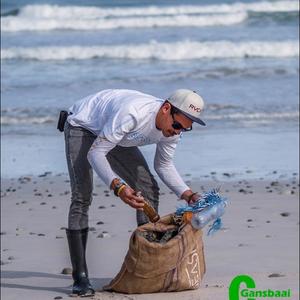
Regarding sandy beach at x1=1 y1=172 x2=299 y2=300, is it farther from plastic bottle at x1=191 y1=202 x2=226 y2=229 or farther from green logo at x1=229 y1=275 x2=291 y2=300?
plastic bottle at x1=191 y1=202 x2=226 y2=229

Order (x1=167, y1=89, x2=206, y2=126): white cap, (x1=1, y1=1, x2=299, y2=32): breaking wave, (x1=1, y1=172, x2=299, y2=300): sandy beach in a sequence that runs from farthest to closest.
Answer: (x1=1, y1=1, x2=299, y2=32): breaking wave
(x1=1, y1=172, x2=299, y2=300): sandy beach
(x1=167, y1=89, x2=206, y2=126): white cap

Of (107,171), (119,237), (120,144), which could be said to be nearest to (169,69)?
(119,237)

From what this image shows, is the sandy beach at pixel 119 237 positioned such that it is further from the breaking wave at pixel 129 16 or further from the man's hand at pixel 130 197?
the breaking wave at pixel 129 16

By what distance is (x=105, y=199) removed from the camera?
31.3ft

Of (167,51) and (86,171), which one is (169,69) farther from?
(86,171)

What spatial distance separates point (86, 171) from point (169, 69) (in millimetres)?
14642

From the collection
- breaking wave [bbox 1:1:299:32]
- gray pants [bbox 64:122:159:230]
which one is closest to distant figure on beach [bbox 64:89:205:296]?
gray pants [bbox 64:122:159:230]

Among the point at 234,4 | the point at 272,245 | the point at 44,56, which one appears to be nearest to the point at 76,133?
the point at 272,245

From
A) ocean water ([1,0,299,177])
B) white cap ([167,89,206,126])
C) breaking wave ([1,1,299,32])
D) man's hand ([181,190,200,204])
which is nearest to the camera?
white cap ([167,89,206,126])

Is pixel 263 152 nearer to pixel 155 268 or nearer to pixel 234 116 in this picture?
pixel 234 116

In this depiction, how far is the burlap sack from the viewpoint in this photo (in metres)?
5.84

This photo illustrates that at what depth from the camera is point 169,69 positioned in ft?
67.3

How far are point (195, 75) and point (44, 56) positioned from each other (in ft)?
16.9

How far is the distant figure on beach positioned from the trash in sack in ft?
0.47
